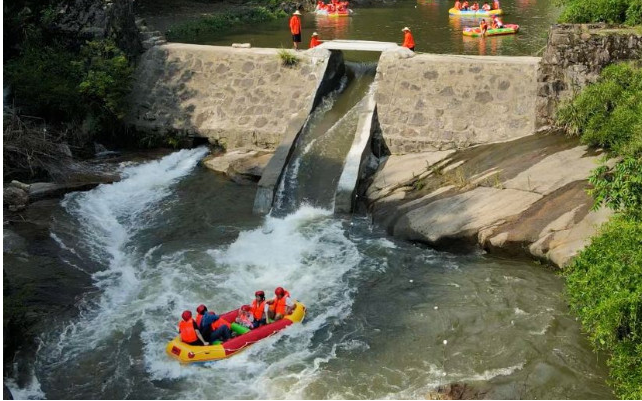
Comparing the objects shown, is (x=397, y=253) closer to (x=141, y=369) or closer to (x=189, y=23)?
(x=141, y=369)

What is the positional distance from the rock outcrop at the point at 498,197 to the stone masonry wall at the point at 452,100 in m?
0.56

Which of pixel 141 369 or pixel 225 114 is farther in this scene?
pixel 225 114

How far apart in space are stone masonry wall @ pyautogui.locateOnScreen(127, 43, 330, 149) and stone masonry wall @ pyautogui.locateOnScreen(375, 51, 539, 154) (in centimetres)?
236

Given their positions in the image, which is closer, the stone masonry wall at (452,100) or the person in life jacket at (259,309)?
the person in life jacket at (259,309)

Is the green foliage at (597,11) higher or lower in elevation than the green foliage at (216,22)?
higher

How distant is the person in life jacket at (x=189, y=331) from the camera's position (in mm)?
12211

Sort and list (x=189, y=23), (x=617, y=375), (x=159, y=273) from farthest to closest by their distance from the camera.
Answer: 1. (x=189, y=23)
2. (x=159, y=273)
3. (x=617, y=375)

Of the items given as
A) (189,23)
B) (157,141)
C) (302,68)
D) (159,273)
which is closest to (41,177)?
(157,141)

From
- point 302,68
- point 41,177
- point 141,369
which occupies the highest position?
point 302,68

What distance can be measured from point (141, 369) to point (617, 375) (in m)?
7.45

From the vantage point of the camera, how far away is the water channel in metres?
11.5

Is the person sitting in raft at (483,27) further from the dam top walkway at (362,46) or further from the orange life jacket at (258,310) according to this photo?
the orange life jacket at (258,310)

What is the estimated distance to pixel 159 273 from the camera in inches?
586

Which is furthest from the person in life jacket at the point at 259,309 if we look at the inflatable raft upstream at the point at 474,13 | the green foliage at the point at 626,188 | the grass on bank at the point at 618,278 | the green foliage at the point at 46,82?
the inflatable raft upstream at the point at 474,13
